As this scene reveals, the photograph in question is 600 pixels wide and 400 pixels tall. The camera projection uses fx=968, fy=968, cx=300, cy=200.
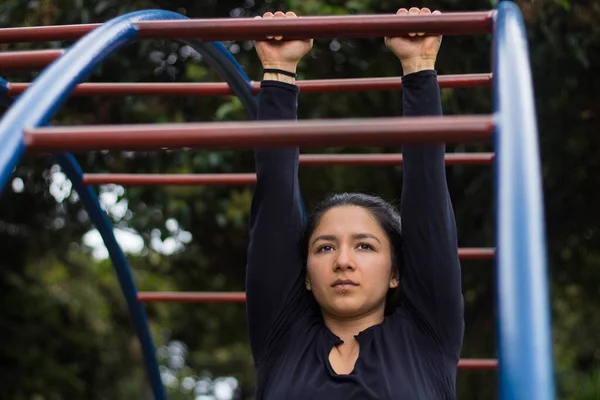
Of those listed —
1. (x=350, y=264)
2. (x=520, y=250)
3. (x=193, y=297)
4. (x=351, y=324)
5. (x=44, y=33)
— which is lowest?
(x=193, y=297)

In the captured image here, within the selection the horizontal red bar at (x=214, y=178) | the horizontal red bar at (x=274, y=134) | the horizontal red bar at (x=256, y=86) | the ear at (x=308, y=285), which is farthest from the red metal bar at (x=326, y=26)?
the horizontal red bar at (x=214, y=178)

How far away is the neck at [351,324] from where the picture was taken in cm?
185

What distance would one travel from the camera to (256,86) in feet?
8.52

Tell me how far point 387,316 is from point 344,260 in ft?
0.53

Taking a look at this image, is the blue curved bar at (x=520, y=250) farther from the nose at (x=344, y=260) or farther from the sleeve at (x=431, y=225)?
the nose at (x=344, y=260)

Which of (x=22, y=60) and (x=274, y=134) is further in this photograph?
(x=22, y=60)

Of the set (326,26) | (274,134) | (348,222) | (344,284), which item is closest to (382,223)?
(348,222)

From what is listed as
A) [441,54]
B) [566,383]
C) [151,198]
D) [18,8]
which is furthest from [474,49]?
[566,383]

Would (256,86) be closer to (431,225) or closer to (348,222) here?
(348,222)

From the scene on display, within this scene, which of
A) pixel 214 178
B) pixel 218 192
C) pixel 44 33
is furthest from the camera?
pixel 218 192

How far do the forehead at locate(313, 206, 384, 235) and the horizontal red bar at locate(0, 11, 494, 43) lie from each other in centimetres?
38

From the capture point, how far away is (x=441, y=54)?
171 inches

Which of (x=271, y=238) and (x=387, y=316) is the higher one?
(x=271, y=238)

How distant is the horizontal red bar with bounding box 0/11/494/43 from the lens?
63.2 inches
